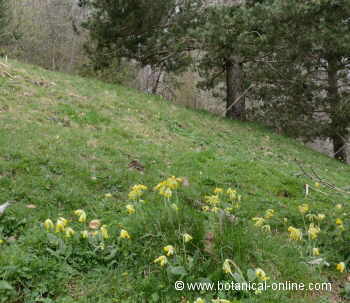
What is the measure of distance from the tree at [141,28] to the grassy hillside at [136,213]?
6324mm

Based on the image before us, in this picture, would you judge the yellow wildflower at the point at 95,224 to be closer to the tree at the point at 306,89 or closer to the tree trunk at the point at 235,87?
the tree at the point at 306,89

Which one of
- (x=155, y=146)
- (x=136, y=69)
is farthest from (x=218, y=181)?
(x=136, y=69)

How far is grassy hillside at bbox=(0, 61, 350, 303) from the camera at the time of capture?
2.53 metres

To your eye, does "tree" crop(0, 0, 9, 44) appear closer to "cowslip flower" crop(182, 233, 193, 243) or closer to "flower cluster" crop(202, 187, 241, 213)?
"flower cluster" crop(202, 187, 241, 213)

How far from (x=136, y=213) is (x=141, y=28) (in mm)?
12360

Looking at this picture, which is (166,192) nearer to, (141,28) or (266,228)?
(266,228)

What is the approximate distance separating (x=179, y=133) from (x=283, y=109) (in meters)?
8.59

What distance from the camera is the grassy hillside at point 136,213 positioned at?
8.31 ft

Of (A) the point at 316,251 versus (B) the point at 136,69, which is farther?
(B) the point at 136,69

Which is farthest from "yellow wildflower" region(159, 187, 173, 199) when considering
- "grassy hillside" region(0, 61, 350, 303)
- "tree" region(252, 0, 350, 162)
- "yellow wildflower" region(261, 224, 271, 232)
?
"tree" region(252, 0, 350, 162)

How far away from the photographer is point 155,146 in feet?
22.6

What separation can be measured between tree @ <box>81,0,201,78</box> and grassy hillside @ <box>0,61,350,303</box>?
6.32 meters

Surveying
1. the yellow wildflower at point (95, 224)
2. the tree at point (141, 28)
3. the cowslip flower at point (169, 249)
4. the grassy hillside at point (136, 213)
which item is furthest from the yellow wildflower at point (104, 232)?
the tree at point (141, 28)

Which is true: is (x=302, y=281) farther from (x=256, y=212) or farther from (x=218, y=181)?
(x=218, y=181)
